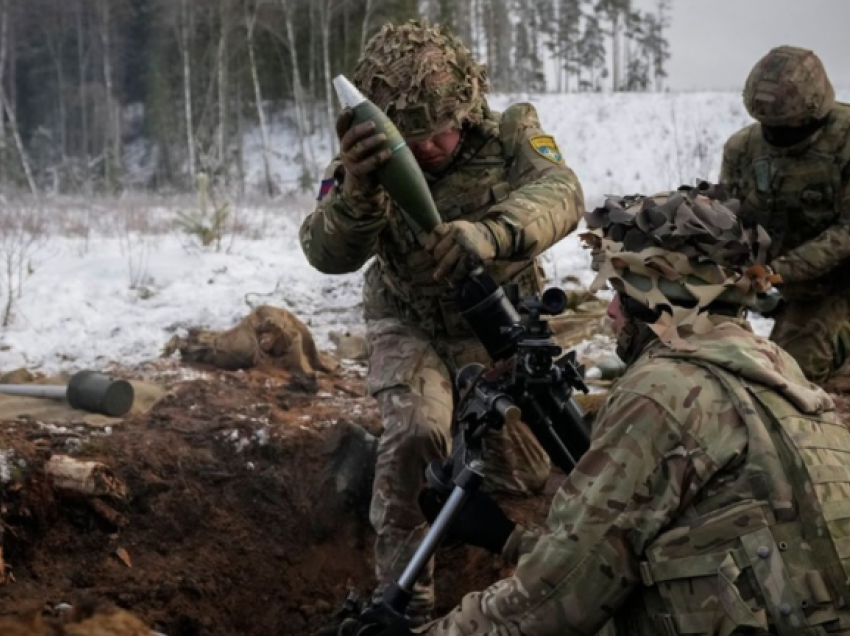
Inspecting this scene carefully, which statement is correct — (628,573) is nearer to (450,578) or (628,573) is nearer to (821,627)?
(821,627)

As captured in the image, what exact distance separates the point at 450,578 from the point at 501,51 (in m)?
47.6

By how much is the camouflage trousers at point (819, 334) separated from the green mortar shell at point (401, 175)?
3.77 metres

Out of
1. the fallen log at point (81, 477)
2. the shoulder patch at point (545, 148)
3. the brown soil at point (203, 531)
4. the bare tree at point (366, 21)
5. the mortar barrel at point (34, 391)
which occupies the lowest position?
the brown soil at point (203, 531)

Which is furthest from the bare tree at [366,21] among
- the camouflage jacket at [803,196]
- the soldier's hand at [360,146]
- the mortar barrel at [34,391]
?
the soldier's hand at [360,146]

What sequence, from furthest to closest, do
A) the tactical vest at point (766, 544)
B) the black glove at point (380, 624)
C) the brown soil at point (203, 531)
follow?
the brown soil at point (203, 531) → the black glove at point (380, 624) → the tactical vest at point (766, 544)

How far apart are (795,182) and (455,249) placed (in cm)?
349

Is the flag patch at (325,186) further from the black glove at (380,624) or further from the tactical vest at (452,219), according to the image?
the black glove at (380,624)

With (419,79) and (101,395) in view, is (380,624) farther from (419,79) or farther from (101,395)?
(101,395)

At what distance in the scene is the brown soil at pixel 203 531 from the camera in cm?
420

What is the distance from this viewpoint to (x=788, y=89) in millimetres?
5602

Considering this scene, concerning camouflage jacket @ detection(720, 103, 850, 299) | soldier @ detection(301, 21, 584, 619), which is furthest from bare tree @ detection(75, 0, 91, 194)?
soldier @ detection(301, 21, 584, 619)

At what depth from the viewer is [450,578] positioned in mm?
4434

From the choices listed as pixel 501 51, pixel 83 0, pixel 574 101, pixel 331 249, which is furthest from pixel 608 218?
pixel 501 51

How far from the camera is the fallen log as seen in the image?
175 inches
